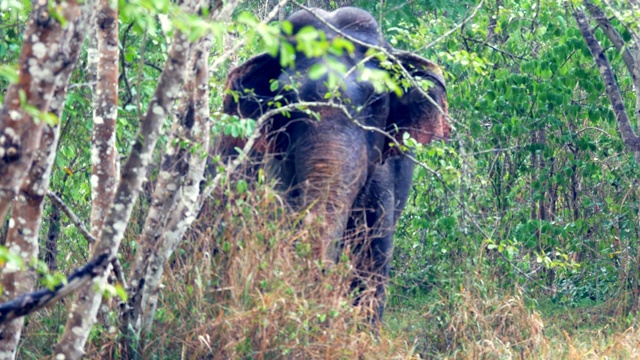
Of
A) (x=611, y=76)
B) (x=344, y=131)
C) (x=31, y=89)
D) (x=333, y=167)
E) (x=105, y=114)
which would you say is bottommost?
(x=333, y=167)

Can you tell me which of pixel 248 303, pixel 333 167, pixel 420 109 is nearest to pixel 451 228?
pixel 420 109

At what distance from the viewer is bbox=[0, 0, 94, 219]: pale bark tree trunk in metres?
3.26

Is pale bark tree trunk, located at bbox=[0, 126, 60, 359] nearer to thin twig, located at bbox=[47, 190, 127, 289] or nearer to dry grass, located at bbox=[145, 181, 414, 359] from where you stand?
thin twig, located at bbox=[47, 190, 127, 289]

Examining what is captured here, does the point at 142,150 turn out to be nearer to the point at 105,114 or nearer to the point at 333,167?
the point at 105,114

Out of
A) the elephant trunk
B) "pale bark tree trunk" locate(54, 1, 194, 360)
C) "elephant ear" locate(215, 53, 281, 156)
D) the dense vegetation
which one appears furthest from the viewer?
"elephant ear" locate(215, 53, 281, 156)

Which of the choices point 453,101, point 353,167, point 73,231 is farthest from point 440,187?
point 73,231

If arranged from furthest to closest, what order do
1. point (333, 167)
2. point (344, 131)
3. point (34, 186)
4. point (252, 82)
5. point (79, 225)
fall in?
point (252, 82), point (344, 131), point (333, 167), point (79, 225), point (34, 186)

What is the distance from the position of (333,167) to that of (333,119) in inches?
15.6

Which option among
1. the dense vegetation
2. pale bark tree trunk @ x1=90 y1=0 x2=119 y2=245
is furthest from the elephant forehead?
pale bark tree trunk @ x1=90 y1=0 x2=119 y2=245

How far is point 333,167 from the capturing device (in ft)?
22.3

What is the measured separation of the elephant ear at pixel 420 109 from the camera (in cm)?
765

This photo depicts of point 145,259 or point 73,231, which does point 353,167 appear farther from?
point 145,259

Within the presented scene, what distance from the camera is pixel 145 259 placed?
494 centimetres

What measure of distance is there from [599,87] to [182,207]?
460cm
